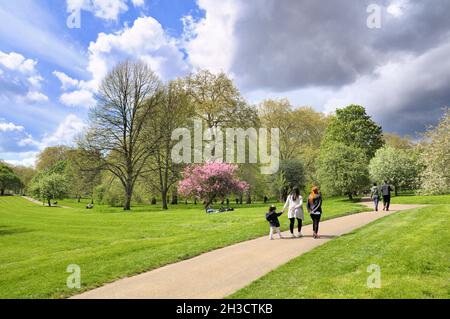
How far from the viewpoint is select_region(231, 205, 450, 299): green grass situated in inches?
265

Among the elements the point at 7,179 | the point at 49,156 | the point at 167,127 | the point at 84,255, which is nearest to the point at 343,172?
the point at 167,127

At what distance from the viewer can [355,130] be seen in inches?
2223

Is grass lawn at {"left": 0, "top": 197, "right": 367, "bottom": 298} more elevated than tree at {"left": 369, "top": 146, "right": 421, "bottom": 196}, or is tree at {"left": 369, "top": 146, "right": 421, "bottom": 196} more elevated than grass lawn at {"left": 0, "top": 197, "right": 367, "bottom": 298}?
tree at {"left": 369, "top": 146, "right": 421, "bottom": 196}

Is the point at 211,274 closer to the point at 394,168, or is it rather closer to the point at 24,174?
the point at 394,168

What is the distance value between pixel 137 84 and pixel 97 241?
95.9 ft

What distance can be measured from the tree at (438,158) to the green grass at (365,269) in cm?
1732

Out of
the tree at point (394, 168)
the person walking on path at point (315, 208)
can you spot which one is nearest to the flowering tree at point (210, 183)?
the tree at point (394, 168)

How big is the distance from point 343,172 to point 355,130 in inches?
752

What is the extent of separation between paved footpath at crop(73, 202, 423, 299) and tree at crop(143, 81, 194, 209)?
31.5m

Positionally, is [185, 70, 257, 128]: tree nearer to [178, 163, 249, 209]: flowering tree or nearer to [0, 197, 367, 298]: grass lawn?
[178, 163, 249, 209]: flowering tree

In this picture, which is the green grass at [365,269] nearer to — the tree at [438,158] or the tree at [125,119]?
the tree at [438,158]

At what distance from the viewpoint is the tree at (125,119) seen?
4116cm

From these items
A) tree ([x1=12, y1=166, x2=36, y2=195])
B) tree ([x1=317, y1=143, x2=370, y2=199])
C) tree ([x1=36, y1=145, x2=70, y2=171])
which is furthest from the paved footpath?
tree ([x1=12, y1=166, x2=36, y2=195])
